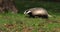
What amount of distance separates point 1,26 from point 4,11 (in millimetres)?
3187

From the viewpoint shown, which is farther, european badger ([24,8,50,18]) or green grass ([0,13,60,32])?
european badger ([24,8,50,18])

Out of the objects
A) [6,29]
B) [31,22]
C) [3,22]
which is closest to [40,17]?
[31,22]

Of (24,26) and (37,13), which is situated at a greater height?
(24,26)

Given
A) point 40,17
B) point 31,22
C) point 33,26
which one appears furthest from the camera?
point 40,17

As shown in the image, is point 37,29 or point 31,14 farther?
point 31,14

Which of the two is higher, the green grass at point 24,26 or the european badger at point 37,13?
the green grass at point 24,26

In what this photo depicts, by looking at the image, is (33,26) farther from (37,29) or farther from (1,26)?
(1,26)

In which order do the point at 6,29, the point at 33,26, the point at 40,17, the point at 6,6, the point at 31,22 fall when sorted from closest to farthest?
the point at 6,29 → the point at 33,26 → the point at 31,22 → the point at 40,17 → the point at 6,6

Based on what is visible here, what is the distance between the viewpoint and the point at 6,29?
8.01 meters

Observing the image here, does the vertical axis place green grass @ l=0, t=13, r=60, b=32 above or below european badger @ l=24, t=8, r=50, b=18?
above

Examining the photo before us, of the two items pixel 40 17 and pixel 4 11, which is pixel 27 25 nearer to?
pixel 40 17

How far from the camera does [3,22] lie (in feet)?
29.3

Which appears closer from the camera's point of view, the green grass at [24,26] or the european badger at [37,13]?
the green grass at [24,26]

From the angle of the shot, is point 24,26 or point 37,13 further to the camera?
point 37,13
